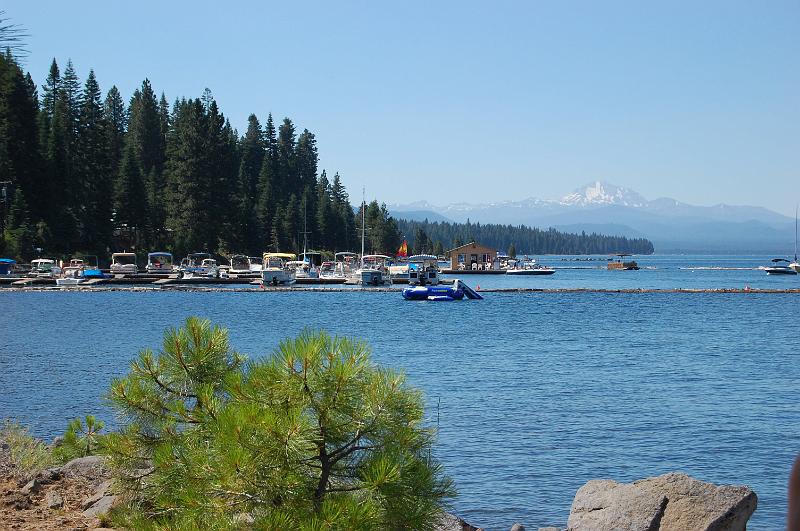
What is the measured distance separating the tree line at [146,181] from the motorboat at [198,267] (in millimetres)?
2144

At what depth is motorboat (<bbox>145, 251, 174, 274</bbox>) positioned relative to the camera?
9056cm

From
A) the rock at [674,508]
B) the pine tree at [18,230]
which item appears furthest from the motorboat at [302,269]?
the rock at [674,508]

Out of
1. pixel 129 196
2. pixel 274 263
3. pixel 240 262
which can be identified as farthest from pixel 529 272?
pixel 129 196

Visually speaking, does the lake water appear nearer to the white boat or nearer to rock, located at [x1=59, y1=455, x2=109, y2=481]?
the white boat

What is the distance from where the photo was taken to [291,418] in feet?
21.2

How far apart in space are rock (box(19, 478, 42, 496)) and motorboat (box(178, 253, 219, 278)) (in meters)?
77.3

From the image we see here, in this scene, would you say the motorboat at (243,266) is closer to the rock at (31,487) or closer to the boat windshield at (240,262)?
the boat windshield at (240,262)

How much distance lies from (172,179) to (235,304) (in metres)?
36.1

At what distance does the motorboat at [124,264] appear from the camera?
280ft

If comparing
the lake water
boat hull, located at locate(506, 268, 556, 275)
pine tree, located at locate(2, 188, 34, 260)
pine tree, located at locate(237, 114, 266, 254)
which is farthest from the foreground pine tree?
boat hull, located at locate(506, 268, 556, 275)

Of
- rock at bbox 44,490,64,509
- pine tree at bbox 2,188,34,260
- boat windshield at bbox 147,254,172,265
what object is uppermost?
pine tree at bbox 2,188,34,260

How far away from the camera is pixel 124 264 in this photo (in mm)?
87625

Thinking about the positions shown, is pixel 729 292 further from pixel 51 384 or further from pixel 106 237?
pixel 51 384

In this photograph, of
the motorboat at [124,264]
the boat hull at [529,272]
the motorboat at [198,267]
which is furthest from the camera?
the boat hull at [529,272]
